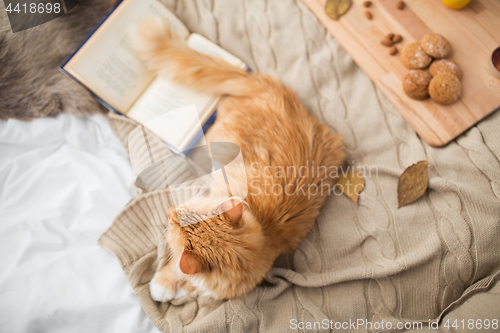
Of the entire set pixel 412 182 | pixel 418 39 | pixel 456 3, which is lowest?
pixel 412 182

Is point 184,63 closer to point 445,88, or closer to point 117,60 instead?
point 117,60

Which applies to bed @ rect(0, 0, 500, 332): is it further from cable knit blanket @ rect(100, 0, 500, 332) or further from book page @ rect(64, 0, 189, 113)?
book page @ rect(64, 0, 189, 113)

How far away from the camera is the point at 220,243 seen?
2.43 feet

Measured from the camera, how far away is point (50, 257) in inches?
35.7

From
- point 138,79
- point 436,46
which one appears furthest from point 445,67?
point 138,79

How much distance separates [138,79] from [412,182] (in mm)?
1188

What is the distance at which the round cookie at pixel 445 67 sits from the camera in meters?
0.97

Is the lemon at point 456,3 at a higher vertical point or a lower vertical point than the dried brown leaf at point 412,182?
higher

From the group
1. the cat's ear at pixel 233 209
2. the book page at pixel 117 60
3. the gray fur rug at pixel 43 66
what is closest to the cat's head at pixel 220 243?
the cat's ear at pixel 233 209

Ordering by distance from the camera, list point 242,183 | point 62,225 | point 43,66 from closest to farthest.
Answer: point 242,183, point 62,225, point 43,66

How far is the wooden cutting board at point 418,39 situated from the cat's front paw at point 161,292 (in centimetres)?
114

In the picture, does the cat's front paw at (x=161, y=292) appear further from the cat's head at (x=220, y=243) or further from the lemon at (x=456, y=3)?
the lemon at (x=456, y=3)

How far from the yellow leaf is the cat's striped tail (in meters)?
0.49

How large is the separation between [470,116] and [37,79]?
1778 millimetres
